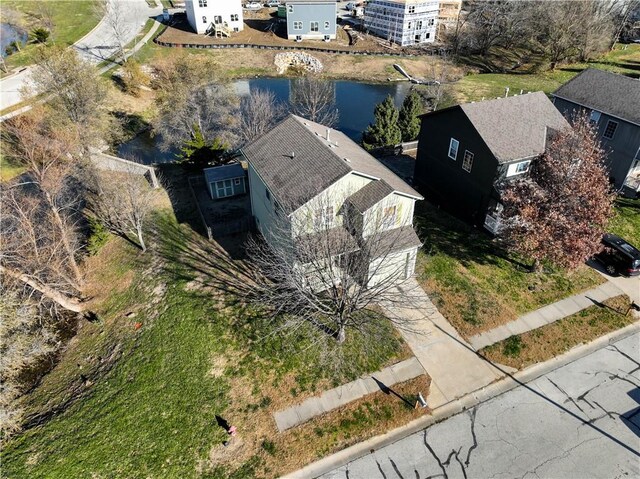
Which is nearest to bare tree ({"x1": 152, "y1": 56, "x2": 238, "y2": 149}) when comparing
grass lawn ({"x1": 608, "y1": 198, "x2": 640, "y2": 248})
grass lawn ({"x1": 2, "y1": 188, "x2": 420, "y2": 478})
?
grass lawn ({"x1": 2, "y1": 188, "x2": 420, "y2": 478})

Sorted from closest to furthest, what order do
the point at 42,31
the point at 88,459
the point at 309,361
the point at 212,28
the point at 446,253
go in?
the point at 88,459
the point at 309,361
the point at 446,253
the point at 42,31
the point at 212,28

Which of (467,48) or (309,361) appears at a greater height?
(467,48)

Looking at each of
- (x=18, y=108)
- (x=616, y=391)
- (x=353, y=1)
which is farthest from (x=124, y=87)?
(x=353, y=1)

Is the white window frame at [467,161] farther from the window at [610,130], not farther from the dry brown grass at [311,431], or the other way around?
the dry brown grass at [311,431]

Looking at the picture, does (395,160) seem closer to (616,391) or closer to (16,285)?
(616,391)

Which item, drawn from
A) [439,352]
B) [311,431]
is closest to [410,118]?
[439,352]

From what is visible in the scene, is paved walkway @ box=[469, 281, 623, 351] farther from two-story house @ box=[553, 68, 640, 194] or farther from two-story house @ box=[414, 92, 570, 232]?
two-story house @ box=[553, 68, 640, 194]
